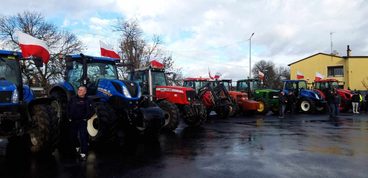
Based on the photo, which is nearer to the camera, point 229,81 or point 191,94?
point 191,94

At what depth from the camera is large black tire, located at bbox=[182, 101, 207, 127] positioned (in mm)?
14617

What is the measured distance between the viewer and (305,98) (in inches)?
946

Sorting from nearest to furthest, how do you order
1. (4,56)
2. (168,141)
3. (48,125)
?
1. (48,125)
2. (4,56)
3. (168,141)

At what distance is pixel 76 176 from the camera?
6574 millimetres

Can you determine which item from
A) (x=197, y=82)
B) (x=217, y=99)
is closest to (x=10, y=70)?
(x=217, y=99)

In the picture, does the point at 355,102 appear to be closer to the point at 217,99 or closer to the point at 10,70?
the point at 217,99

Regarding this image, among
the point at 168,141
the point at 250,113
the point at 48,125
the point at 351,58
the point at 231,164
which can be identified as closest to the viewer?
the point at 231,164

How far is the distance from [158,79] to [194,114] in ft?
6.52

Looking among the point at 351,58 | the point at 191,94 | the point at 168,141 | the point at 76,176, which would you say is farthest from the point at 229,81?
the point at 351,58

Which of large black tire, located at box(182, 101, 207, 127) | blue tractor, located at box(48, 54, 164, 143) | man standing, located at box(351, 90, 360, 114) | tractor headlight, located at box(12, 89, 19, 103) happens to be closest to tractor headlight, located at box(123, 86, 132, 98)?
blue tractor, located at box(48, 54, 164, 143)

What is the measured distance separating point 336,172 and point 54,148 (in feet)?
20.4

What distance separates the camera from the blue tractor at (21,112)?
27.0 feet

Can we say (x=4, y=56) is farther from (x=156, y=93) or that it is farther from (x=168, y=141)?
(x=156, y=93)

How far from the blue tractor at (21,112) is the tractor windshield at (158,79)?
6088 mm
